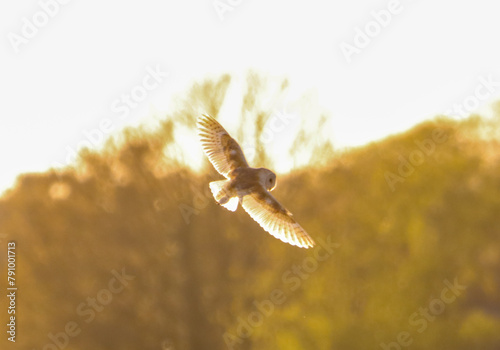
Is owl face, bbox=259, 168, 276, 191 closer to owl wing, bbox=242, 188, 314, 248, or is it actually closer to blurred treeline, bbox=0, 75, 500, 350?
owl wing, bbox=242, 188, 314, 248

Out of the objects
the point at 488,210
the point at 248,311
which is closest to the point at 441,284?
the point at 488,210

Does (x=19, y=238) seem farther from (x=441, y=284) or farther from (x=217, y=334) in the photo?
(x=441, y=284)

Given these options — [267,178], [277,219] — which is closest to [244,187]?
[267,178]

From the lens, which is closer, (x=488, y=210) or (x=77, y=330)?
(x=77, y=330)

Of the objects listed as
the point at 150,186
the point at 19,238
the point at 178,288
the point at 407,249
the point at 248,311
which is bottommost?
the point at 407,249

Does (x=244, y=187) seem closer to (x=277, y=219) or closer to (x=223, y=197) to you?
(x=223, y=197)

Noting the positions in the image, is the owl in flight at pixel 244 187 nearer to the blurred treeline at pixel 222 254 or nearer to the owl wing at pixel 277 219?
the owl wing at pixel 277 219
